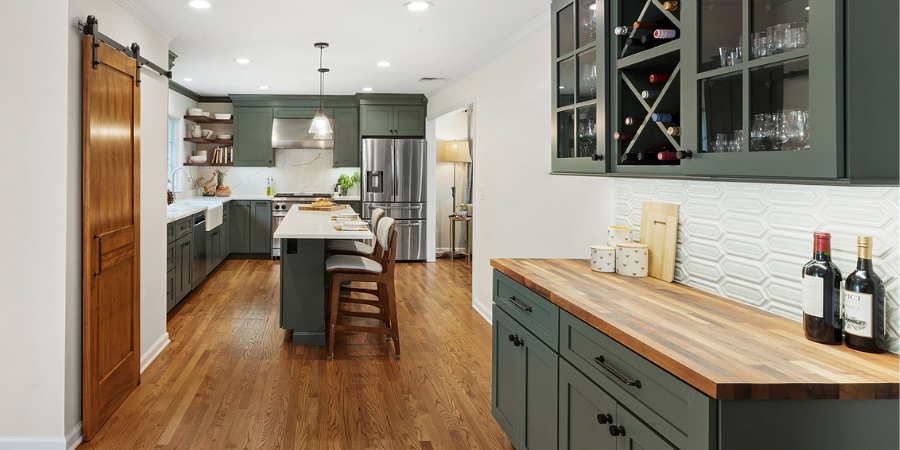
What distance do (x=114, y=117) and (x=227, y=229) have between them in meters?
5.39

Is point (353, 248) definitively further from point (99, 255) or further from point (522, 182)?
point (99, 255)

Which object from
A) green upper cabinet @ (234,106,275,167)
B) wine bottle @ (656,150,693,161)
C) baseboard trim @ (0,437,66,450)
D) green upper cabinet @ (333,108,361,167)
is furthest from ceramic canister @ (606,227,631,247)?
green upper cabinet @ (234,106,275,167)

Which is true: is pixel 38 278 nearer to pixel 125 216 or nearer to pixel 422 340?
pixel 125 216

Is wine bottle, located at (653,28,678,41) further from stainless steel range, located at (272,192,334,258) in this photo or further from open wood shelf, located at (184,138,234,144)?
open wood shelf, located at (184,138,234,144)

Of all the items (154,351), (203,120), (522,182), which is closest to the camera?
(154,351)

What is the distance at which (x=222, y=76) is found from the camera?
6547mm

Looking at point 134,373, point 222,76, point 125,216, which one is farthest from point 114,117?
point 222,76

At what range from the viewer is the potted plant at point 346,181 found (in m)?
8.45

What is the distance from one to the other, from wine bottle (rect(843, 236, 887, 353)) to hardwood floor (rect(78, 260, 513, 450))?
1.65 meters

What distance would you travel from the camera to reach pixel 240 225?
8.10 metres

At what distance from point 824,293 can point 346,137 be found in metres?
7.54

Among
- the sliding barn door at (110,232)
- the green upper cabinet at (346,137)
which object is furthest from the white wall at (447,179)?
the sliding barn door at (110,232)

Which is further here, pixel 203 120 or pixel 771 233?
pixel 203 120

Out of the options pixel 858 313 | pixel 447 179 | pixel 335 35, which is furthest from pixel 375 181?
pixel 858 313
